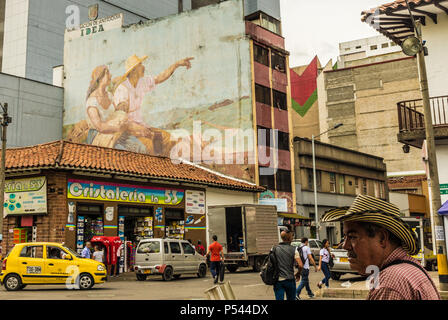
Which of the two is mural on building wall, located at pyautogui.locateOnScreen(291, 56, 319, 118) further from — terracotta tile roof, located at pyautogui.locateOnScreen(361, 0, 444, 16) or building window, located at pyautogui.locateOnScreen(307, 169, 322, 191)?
terracotta tile roof, located at pyautogui.locateOnScreen(361, 0, 444, 16)

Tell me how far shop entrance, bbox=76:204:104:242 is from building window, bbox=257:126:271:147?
48.9 ft

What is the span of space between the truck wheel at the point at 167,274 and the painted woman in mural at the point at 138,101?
17.6 m

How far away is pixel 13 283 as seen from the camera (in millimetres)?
17281

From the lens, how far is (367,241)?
2.89 meters

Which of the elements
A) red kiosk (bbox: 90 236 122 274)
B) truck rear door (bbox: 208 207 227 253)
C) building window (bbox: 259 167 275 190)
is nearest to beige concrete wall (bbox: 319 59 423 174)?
building window (bbox: 259 167 275 190)

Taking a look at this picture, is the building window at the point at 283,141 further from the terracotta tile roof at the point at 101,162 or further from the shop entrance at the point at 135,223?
the shop entrance at the point at 135,223

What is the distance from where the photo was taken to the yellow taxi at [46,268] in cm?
1728

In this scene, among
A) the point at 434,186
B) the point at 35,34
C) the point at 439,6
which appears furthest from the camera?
the point at 35,34

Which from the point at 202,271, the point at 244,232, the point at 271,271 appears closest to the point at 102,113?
the point at 244,232

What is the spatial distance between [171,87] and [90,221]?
659 inches

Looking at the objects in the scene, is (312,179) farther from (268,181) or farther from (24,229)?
(24,229)

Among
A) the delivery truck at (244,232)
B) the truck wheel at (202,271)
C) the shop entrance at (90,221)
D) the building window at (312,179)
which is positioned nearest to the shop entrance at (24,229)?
the shop entrance at (90,221)
